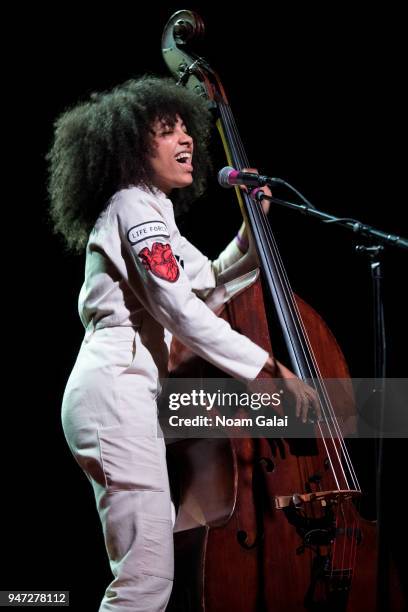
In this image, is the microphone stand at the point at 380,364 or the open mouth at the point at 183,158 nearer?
the microphone stand at the point at 380,364

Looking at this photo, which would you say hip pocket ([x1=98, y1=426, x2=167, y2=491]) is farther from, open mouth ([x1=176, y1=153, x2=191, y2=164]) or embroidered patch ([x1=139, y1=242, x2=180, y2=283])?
open mouth ([x1=176, y1=153, x2=191, y2=164])

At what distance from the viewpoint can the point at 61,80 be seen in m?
2.87

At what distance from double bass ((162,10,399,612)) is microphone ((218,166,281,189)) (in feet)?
0.85

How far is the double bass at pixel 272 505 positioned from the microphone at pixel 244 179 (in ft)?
0.85

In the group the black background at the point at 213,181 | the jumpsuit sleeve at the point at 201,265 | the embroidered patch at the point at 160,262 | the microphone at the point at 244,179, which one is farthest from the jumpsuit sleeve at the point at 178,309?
the black background at the point at 213,181

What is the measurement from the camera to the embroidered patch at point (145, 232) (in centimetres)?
177

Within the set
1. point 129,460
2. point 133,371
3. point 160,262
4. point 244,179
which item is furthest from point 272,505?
point 244,179

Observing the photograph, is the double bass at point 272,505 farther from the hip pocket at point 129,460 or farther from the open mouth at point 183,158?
the open mouth at point 183,158

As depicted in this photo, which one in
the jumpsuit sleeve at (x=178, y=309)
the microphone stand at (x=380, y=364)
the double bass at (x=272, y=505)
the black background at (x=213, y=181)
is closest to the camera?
the microphone stand at (x=380, y=364)

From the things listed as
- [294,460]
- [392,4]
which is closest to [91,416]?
[294,460]

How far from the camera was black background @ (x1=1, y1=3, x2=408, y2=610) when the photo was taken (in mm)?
2707

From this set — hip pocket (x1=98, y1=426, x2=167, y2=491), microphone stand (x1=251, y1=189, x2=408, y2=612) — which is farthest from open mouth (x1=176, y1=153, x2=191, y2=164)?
hip pocket (x1=98, y1=426, x2=167, y2=491)

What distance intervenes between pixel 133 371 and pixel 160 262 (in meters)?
0.30

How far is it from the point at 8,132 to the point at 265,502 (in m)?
1.96
